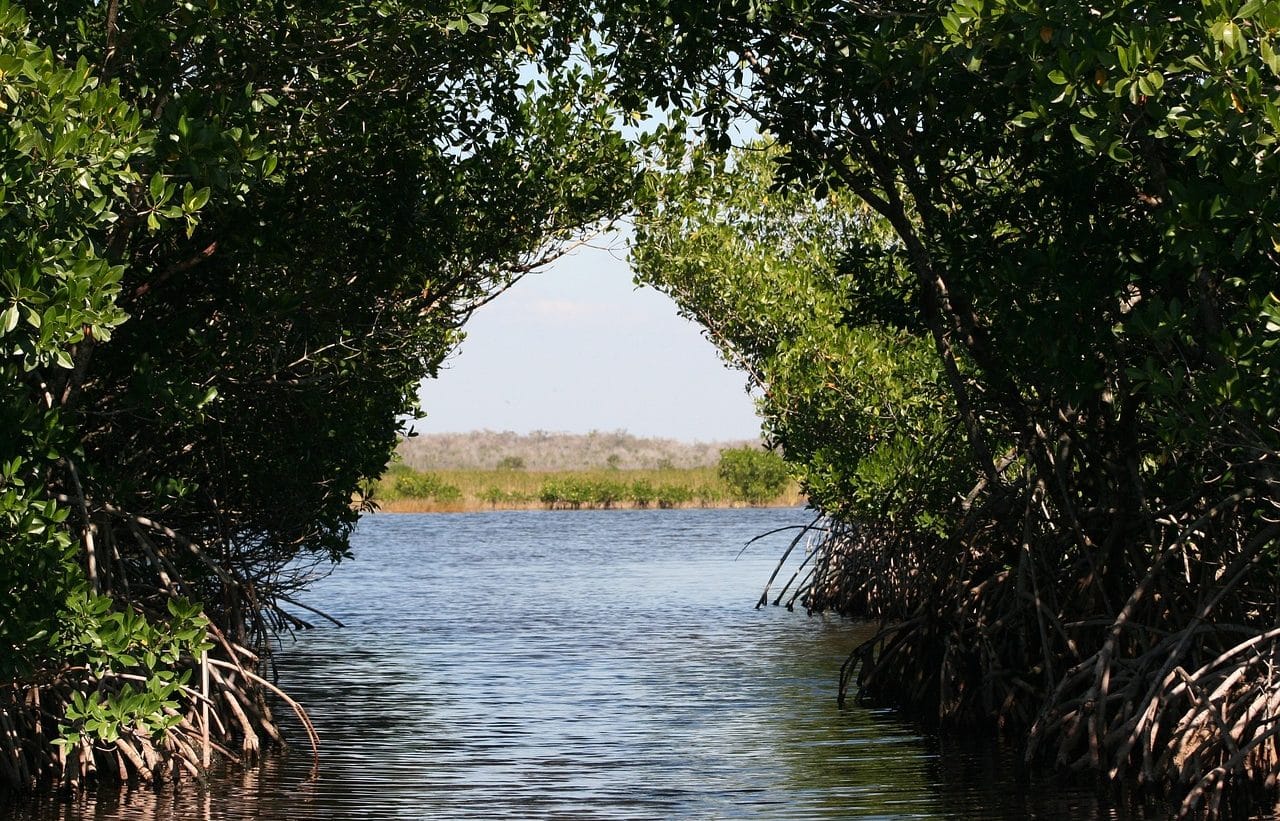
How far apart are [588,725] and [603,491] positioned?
146 feet

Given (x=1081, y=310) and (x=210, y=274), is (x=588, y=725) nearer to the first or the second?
(x=210, y=274)

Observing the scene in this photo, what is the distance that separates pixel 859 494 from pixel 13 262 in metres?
10.2

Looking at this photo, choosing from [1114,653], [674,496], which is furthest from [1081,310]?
[674,496]

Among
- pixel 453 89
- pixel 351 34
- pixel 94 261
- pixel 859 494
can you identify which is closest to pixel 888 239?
pixel 859 494

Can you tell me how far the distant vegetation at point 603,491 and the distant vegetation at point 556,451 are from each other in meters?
43.3

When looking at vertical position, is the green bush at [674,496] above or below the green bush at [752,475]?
below

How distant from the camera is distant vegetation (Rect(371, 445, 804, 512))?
53.3m

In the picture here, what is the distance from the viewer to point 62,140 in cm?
706

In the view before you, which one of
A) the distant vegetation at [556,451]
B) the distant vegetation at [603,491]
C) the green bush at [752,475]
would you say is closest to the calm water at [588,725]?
the green bush at [752,475]

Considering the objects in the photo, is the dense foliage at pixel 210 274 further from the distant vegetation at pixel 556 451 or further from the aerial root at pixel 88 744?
the distant vegetation at pixel 556 451

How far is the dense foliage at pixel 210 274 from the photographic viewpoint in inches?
291

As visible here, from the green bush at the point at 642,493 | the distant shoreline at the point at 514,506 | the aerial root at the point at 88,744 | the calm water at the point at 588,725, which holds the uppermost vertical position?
the green bush at the point at 642,493

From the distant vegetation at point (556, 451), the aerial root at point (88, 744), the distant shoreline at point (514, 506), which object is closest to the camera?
the aerial root at point (88, 744)

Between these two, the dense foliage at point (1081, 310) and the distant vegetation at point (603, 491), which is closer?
the dense foliage at point (1081, 310)
